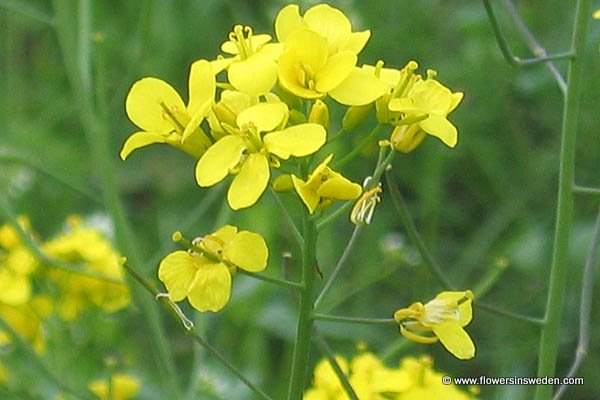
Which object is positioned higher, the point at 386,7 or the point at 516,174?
the point at 386,7

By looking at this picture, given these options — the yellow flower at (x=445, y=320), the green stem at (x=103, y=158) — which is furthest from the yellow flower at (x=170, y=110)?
the green stem at (x=103, y=158)

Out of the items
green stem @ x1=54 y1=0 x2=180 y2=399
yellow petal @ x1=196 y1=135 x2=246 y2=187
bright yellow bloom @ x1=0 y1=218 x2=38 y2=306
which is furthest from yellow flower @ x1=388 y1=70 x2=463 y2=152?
bright yellow bloom @ x1=0 y1=218 x2=38 y2=306

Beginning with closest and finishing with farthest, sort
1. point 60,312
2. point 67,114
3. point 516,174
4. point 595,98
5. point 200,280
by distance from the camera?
point 200,280
point 60,312
point 595,98
point 516,174
point 67,114

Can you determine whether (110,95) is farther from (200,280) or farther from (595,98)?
(200,280)

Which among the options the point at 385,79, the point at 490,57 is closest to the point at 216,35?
the point at 490,57

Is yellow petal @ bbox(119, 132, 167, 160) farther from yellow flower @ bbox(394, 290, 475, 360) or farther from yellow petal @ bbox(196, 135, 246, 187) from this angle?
yellow flower @ bbox(394, 290, 475, 360)

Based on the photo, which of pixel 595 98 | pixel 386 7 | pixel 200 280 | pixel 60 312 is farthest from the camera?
pixel 386 7

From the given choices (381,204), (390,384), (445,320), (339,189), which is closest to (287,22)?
(339,189)
